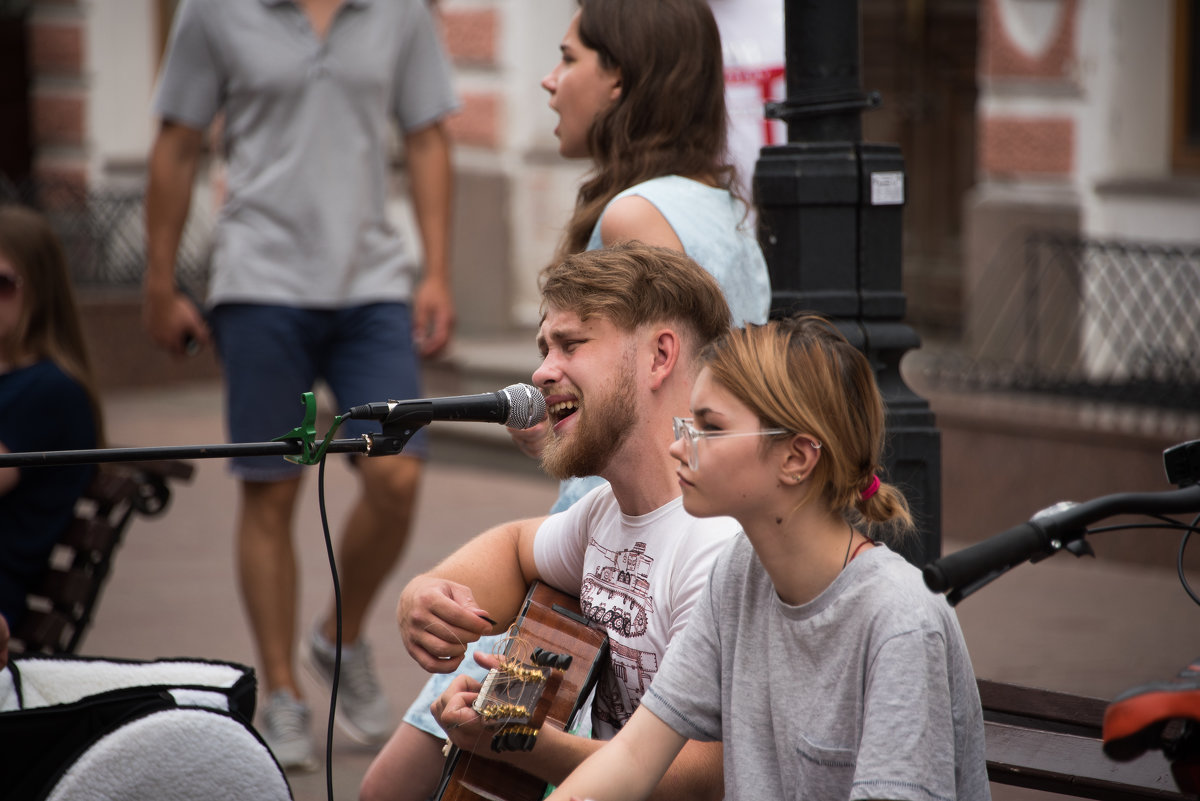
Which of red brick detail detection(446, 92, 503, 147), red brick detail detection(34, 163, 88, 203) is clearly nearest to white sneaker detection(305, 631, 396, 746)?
red brick detail detection(446, 92, 503, 147)

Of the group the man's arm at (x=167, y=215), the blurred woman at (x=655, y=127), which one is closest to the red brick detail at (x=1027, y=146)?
the man's arm at (x=167, y=215)

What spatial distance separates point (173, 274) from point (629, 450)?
101 inches

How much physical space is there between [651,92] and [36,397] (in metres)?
1.89

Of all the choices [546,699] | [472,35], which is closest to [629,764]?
[546,699]

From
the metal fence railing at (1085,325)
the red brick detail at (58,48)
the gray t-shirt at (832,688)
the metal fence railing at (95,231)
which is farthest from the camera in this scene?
the red brick detail at (58,48)

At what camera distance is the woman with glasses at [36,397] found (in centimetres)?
392

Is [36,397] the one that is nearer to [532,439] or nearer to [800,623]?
[532,439]

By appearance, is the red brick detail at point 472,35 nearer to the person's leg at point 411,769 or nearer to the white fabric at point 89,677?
the white fabric at point 89,677

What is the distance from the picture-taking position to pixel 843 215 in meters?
3.29

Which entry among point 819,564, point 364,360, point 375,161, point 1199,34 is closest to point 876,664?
point 819,564

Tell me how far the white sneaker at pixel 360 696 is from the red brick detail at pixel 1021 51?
519 cm

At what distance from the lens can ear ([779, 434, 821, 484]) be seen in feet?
7.04

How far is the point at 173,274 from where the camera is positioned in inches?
184

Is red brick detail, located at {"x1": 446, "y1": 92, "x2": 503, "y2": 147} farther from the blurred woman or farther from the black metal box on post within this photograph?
the black metal box on post
